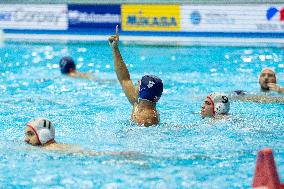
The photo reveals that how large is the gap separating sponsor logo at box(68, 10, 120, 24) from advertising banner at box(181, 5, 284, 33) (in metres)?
1.68

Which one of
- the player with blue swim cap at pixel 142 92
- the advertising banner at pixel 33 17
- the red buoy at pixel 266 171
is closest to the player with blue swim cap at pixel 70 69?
the player with blue swim cap at pixel 142 92

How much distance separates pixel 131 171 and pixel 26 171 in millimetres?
899

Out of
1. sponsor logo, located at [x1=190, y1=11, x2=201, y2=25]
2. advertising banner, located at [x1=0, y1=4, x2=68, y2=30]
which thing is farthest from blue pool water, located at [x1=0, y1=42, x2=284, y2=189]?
advertising banner, located at [x1=0, y1=4, x2=68, y2=30]

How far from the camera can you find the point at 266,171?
521cm

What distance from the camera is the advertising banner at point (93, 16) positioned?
53.3 ft

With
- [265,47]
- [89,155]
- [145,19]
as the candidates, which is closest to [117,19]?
[145,19]

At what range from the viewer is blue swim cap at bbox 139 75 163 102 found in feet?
24.4

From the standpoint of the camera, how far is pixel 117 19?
1622 centimetres

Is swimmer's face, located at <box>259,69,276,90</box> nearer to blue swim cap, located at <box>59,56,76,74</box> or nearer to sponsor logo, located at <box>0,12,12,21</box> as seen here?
blue swim cap, located at <box>59,56,76,74</box>

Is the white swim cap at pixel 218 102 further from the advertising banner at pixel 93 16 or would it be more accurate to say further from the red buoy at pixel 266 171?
the advertising banner at pixel 93 16

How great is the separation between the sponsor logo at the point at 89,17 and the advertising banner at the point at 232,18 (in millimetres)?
1683

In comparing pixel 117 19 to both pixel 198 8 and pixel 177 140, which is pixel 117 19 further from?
pixel 177 140

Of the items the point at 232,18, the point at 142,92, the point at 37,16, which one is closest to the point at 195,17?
the point at 232,18

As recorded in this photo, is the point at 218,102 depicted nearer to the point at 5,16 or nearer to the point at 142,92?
the point at 142,92
